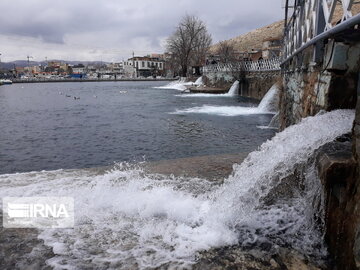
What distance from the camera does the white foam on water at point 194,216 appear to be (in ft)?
11.0

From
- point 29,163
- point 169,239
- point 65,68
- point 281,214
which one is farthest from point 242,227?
point 65,68

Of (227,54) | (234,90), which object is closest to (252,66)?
(234,90)

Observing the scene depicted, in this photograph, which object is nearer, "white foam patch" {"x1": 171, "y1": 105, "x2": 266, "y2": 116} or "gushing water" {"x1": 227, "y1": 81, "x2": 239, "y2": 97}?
"white foam patch" {"x1": 171, "y1": 105, "x2": 266, "y2": 116}

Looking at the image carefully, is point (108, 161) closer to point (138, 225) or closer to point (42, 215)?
point (42, 215)

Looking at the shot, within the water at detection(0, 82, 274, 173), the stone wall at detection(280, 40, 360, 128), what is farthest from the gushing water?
the stone wall at detection(280, 40, 360, 128)

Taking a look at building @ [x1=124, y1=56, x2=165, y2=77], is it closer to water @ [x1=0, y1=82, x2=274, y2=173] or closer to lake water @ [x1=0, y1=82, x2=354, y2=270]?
water @ [x1=0, y1=82, x2=274, y2=173]

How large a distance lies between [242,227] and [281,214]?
0.64m

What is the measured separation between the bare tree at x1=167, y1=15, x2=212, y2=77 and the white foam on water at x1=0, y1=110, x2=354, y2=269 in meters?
69.7

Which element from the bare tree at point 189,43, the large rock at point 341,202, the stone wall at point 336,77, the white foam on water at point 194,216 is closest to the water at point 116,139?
the white foam on water at point 194,216

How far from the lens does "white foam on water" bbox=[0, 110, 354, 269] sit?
3348 millimetres

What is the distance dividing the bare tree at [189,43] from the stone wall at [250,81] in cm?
2927

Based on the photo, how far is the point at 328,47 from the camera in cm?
416

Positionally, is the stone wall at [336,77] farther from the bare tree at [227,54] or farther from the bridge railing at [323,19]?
the bare tree at [227,54]

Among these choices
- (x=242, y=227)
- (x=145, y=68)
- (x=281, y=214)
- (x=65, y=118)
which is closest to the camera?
(x=242, y=227)
